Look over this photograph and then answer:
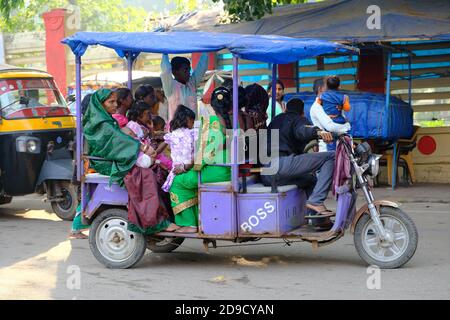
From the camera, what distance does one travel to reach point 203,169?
7.14m

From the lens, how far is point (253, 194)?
706 cm

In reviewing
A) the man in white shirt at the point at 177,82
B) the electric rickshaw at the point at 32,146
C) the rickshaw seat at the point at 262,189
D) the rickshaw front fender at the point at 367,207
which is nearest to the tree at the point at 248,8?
the electric rickshaw at the point at 32,146

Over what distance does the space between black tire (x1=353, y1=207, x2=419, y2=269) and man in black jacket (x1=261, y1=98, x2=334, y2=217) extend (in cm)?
34

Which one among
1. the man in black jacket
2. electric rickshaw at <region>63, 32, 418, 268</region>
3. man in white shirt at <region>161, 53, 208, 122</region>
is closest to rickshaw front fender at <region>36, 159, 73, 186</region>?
man in white shirt at <region>161, 53, 208, 122</region>

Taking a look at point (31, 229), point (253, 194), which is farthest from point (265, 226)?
point (31, 229)

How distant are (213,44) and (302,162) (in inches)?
51.0

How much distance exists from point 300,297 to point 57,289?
1965mm

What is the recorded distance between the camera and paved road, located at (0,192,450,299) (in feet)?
21.1

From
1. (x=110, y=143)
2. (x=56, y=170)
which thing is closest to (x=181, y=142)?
(x=110, y=143)

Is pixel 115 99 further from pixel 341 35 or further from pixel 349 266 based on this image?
pixel 341 35

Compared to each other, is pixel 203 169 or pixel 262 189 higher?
pixel 203 169

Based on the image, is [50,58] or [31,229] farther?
[50,58]

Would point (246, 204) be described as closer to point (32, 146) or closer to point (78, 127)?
point (78, 127)

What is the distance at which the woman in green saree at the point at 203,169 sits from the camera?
23.1ft
